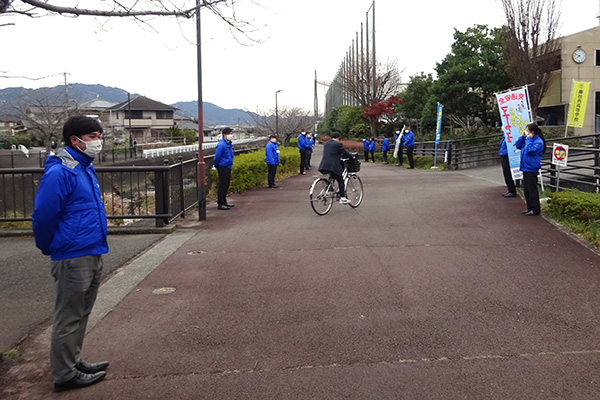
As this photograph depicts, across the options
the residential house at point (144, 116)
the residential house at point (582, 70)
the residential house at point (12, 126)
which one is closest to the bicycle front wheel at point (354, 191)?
the residential house at point (582, 70)

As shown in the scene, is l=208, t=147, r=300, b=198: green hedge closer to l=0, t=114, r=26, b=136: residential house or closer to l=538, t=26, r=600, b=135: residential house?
l=538, t=26, r=600, b=135: residential house

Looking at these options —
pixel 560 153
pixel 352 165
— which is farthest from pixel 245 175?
pixel 560 153

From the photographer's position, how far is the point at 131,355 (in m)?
4.07

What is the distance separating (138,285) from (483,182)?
40.7 feet

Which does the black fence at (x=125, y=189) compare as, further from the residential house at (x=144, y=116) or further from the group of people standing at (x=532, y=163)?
the residential house at (x=144, y=116)

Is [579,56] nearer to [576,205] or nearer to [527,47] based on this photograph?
[527,47]

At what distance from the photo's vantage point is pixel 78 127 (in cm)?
348

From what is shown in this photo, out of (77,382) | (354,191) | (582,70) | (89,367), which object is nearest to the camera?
(77,382)

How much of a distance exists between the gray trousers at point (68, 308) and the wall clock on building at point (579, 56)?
105 ft

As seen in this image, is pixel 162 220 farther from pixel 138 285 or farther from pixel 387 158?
pixel 387 158

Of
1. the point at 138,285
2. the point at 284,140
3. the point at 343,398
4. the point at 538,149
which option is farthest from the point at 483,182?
the point at 284,140

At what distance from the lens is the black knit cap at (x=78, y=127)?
3.47 m

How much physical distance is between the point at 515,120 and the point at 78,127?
10.4 meters

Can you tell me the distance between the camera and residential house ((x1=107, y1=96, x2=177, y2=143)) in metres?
76.7
